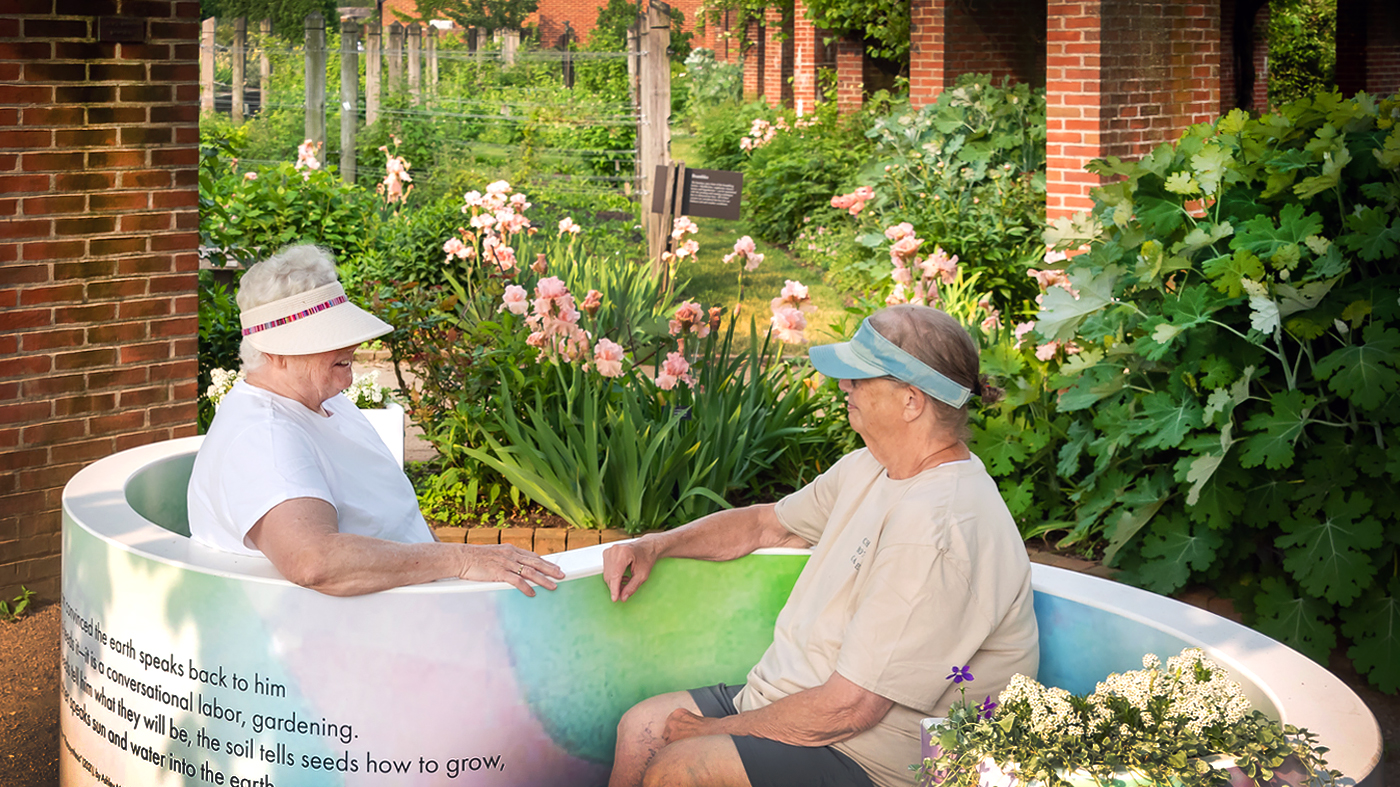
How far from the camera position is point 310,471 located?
8.27ft

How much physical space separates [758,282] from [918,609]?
30.3 feet

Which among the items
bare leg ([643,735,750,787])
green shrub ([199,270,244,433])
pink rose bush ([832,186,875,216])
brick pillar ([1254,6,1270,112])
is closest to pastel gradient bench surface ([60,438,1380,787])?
bare leg ([643,735,750,787])

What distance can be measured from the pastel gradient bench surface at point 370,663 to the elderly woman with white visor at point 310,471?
2.1 inches

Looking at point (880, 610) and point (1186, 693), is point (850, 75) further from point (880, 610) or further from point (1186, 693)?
point (1186, 693)

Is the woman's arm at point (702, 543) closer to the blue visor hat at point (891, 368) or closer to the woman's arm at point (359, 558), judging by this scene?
the woman's arm at point (359, 558)

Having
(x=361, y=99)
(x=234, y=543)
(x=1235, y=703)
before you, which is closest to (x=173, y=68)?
(x=234, y=543)

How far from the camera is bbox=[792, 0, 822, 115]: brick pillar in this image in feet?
56.5

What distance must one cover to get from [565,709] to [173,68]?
3.02 metres

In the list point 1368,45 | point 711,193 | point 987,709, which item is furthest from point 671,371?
point 1368,45

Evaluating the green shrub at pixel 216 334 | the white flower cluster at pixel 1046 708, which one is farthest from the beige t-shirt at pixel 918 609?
the green shrub at pixel 216 334

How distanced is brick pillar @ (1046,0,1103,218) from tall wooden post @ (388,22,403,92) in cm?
729

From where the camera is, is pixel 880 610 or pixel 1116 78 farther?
pixel 1116 78

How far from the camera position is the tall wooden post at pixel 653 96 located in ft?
34.2

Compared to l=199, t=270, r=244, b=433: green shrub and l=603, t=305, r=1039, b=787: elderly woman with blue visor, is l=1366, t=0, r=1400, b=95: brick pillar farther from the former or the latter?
l=603, t=305, r=1039, b=787: elderly woman with blue visor
